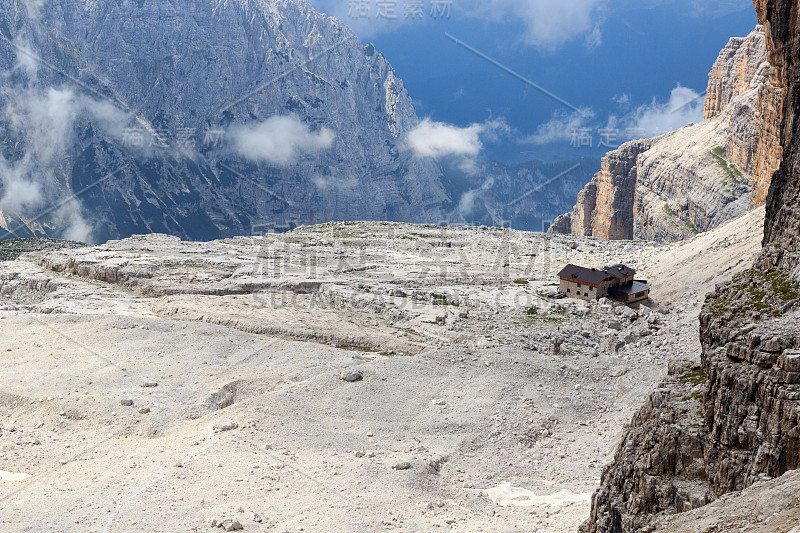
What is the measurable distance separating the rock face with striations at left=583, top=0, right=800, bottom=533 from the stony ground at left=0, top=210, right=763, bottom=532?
236 inches

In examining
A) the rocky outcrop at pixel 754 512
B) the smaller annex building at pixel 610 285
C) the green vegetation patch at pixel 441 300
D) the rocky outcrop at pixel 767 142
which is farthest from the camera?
the rocky outcrop at pixel 767 142

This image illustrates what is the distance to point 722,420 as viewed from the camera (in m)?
20.1

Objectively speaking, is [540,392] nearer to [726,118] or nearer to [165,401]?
[165,401]

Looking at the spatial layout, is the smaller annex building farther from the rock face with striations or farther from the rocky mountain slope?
the rocky mountain slope

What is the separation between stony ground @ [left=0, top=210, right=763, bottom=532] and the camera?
29.7m

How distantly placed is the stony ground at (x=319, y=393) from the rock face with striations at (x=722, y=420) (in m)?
5.99

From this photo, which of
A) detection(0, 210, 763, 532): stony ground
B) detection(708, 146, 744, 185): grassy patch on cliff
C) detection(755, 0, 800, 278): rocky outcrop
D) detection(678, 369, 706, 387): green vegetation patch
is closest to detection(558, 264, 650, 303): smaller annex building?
detection(0, 210, 763, 532): stony ground

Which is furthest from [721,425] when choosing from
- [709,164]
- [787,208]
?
[709,164]

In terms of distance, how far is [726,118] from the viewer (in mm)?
157375

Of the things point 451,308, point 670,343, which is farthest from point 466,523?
point 451,308

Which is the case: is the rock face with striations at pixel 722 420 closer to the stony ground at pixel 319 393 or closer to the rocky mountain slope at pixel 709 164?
the stony ground at pixel 319 393

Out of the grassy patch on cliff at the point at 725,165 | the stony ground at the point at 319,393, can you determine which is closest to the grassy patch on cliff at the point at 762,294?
the stony ground at the point at 319,393

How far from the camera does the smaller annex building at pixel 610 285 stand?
212 ft

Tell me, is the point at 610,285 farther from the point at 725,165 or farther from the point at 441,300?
the point at 725,165
